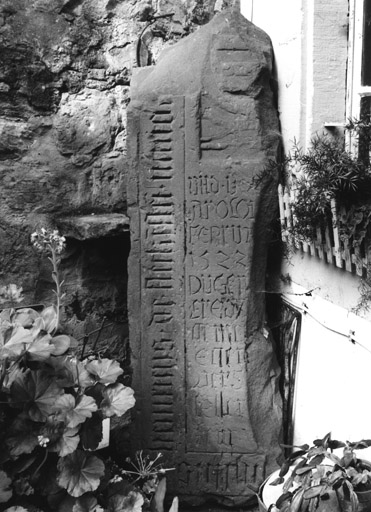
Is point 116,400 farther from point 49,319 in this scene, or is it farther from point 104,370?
point 49,319

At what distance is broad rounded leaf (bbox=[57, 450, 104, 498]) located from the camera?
271 cm

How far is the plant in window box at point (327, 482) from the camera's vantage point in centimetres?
254

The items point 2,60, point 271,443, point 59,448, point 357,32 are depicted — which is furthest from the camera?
point 2,60

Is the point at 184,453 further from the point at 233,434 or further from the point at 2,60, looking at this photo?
the point at 2,60

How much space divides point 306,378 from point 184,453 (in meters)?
0.60

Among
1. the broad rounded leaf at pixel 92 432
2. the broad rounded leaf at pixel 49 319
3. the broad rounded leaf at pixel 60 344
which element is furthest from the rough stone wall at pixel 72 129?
the broad rounded leaf at pixel 92 432

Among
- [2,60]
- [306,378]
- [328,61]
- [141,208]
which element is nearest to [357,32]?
[328,61]

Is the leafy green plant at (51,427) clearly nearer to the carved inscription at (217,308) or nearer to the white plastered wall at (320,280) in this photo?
the carved inscription at (217,308)

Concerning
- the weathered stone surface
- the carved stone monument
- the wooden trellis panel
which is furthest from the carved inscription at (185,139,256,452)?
the weathered stone surface

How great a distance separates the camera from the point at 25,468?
108 inches

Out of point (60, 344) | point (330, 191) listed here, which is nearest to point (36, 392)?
point (60, 344)

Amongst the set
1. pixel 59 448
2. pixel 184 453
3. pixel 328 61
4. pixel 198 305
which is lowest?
pixel 184 453

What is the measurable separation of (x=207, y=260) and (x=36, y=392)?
37.5 inches

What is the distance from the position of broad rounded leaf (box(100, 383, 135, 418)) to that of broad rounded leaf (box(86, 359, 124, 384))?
30 millimetres
